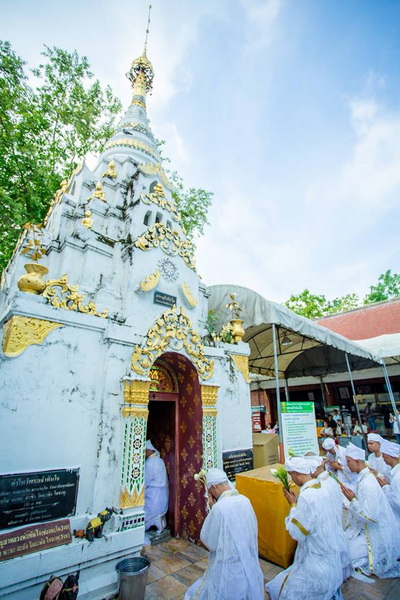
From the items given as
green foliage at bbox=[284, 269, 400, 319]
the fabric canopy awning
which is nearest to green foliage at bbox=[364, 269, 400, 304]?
green foliage at bbox=[284, 269, 400, 319]

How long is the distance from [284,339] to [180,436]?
6.26 meters

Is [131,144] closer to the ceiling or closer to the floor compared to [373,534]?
closer to the ceiling

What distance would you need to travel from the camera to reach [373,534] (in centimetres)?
409

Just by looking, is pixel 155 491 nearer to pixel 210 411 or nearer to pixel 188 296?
pixel 210 411

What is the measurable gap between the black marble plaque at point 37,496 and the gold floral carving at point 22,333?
141 cm

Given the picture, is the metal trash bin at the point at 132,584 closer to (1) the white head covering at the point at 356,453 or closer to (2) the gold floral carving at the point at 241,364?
(1) the white head covering at the point at 356,453

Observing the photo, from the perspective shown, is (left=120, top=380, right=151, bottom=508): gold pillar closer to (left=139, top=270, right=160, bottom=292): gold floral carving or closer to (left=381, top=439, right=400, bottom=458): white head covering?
(left=139, top=270, right=160, bottom=292): gold floral carving

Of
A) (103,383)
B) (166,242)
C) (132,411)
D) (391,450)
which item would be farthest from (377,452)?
(166,242)

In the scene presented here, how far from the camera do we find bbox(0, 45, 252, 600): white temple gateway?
3326 millimetres

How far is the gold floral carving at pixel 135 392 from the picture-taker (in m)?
4.30

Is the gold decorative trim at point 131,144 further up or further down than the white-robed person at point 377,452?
further up

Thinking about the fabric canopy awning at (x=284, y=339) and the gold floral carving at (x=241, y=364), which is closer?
the gold floral carving at (x=241, y=364)

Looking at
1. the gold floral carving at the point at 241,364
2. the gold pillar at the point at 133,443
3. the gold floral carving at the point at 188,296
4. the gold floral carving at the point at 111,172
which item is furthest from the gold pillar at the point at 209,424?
the gold floral carving at the point at 111,172

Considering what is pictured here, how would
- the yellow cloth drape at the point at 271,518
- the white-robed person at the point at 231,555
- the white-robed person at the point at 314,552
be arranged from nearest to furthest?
the white-robed person at the point at 231,555, the white-robed person at the point at 314,552, the yellow cloth drape at the point at 271,518
